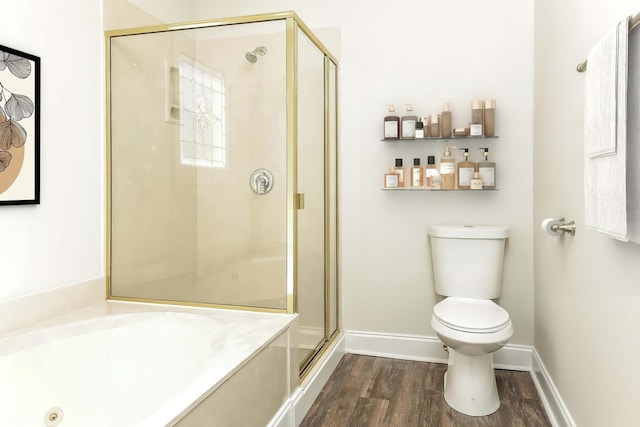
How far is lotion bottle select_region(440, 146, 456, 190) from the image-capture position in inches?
106

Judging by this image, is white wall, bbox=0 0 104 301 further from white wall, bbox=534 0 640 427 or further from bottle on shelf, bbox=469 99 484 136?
white wall, bbox=534 0 640 427

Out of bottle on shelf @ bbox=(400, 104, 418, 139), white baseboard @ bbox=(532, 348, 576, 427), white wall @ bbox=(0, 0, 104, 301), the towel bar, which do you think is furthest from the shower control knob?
white baseboard @ bbox=(532, 348, 576, 427)

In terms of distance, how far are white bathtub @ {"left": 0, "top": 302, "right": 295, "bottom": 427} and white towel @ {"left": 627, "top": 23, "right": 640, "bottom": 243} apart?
122 centimetres

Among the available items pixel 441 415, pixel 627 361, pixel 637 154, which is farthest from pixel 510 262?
pixel 637 154

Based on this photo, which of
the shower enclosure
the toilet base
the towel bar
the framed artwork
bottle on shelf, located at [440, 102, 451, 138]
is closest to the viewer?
the framed artwork

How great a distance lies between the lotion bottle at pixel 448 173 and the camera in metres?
2.70

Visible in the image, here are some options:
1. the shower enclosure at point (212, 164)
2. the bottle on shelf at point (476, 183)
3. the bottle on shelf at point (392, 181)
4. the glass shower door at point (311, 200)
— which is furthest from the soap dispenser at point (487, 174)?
the shower enclosure at point (212, 164)

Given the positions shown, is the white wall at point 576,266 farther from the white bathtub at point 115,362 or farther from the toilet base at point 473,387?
the white bathtub at point 115,362

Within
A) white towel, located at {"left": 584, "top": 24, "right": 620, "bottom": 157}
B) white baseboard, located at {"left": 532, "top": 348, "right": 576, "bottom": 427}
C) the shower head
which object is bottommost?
white baseboard, located at {"left": 532, "top": 348, "right": 576, "bottom": 427}

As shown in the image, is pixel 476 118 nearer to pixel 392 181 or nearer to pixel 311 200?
pixel 392 181

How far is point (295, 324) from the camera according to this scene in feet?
6.76

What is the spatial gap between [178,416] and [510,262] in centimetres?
217

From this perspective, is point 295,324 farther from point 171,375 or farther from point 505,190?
point 505,190

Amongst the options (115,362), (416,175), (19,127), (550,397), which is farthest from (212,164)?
(550,397)
